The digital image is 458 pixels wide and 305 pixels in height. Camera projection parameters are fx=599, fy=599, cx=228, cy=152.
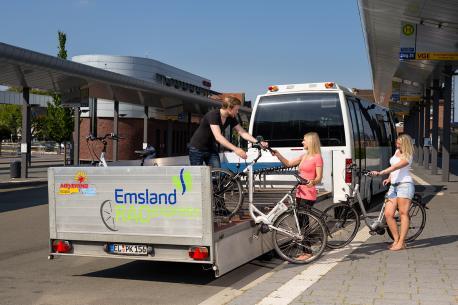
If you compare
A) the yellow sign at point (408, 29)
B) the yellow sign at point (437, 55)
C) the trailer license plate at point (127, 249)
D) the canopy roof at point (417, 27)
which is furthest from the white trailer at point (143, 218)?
the yellow sign at point (408, 29)

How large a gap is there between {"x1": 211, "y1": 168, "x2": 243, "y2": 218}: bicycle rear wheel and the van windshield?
4.38 metres

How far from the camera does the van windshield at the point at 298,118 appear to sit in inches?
469

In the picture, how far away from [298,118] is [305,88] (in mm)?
625

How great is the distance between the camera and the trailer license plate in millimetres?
6609

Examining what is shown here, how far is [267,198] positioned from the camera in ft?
28.6

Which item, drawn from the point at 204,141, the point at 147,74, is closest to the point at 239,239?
the point at 204,141

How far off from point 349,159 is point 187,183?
578cm

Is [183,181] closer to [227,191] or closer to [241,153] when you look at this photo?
[241,153]

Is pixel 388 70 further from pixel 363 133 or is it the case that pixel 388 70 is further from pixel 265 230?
pixel 265 230

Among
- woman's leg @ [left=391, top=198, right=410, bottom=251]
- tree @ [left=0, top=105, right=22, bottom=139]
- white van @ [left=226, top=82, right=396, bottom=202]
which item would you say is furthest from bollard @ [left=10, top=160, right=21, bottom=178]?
tree @ [left=0, top=105, right=22, bottom=139]

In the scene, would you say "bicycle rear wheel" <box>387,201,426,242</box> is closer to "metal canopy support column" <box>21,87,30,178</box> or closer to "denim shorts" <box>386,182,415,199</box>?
"denim shorts" <box>386,182,415,199</box>

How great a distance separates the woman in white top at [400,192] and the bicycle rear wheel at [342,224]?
0.48 metres

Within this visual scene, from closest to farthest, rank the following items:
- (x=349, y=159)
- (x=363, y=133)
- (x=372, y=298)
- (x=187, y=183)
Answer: (x=372, y=298), (x=187, y=183), (x=349, y=159), (x=363, y=133)

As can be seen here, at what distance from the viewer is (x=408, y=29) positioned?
21.0 metres
